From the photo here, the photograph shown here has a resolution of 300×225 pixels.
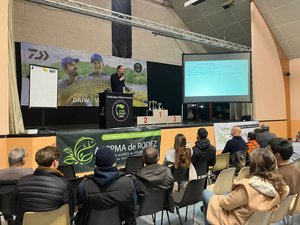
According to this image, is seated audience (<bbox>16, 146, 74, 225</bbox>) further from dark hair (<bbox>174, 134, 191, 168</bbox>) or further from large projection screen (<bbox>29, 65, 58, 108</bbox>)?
large projection screen (<bbox>29, 65, 58, 108</bbox>)

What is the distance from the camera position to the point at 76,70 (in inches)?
275

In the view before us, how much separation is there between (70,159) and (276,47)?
6.89 meters

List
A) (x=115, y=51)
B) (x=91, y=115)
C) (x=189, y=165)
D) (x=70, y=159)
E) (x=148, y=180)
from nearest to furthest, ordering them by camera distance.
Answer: (x=148, y=180)
(x=189, y=165)
(x=70, y=159)
(x=91, y=115)
(x=115, y=51)

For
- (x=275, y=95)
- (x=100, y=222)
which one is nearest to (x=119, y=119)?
(x=100, y=222)

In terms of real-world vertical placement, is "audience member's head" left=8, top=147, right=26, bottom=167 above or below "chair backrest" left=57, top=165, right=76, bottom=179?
above

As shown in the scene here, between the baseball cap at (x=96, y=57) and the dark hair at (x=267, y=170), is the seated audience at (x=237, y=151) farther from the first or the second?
the baseball cap at (x=96, y=57)

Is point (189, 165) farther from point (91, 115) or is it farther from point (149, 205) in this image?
point (91, 115)

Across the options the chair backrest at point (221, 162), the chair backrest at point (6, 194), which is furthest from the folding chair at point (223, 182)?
the chair backrest at point (6, 194)

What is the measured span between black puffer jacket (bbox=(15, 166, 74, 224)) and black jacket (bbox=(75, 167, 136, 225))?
15 centimetres

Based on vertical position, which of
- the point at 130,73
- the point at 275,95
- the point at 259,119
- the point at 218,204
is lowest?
the point at 218,204

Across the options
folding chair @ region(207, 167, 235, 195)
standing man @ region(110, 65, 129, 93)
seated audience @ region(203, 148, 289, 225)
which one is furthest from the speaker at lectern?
seated audience @ region(203, 148, 289, 225)

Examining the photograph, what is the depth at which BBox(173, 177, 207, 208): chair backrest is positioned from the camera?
2715 millimetres

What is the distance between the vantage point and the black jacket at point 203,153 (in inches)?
151

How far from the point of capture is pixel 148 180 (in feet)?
8.14
